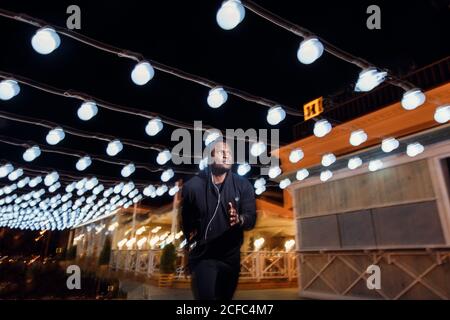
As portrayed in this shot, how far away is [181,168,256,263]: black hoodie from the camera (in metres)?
2.22

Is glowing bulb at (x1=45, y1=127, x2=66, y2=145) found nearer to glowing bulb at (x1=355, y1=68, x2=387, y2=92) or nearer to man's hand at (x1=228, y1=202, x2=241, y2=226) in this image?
man's hand at (x1=228, y1=202, x2=241, y2=226)

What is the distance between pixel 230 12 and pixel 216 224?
200 cm

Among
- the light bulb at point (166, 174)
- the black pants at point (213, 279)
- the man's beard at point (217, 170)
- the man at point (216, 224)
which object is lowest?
the black pants at point (213, 279)

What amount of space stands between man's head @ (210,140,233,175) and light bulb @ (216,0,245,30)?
1.28 metres

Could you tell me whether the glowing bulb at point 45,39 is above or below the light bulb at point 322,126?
below

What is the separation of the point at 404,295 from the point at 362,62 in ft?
21.4

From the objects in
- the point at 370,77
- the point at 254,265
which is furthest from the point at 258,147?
the point at 254,265

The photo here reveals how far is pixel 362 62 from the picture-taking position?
3.53 metres

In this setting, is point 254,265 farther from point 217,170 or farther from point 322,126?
point 217,170

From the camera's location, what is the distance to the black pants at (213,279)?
6.97 feet

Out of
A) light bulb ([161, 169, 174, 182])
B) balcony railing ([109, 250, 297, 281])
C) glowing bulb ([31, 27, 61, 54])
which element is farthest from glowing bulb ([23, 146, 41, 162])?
balcony railing ([109, 250, 297, 281])

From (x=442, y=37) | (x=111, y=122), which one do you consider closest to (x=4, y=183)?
(x=111, y=122)

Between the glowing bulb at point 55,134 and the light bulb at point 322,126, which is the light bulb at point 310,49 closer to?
the light bulb at point 322,126

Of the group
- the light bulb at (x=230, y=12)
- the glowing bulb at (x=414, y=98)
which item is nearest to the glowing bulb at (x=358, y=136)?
the glowing bulb at (x=414, y=98)
